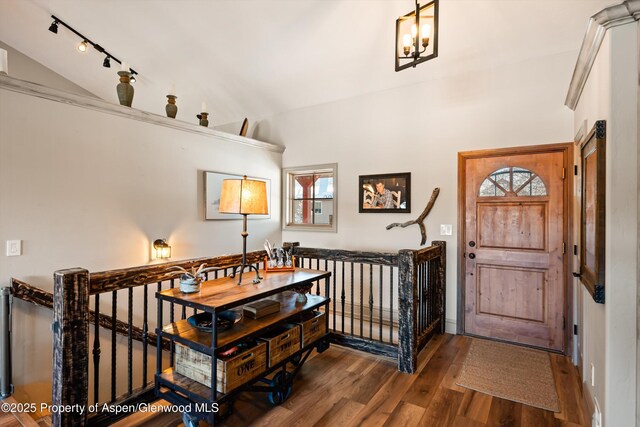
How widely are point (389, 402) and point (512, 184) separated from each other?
2513 millimetres

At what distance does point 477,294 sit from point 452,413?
5.56 feet

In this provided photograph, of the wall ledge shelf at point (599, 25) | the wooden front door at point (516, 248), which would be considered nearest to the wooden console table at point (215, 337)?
the wooden front door at point (516, 248)

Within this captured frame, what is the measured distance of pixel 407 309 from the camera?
8.96ft

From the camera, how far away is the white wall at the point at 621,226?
1562 millimetres

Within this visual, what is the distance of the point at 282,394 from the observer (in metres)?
2.29

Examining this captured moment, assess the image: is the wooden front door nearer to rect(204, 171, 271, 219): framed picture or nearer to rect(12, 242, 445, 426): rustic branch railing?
rect(12, 242, 445, 426): rustic branch railing

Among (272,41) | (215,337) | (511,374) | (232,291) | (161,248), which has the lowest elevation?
(511,374)

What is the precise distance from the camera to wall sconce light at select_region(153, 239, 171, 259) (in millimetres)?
3646

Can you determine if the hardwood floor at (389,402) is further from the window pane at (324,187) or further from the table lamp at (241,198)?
the window pane at (324,187)

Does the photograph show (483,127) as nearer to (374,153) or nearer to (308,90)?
(374,153)

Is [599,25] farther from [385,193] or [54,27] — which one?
[54,27]

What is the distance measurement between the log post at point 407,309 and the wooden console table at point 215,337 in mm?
837

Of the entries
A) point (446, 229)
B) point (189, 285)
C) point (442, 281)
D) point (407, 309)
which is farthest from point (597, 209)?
A: point (189, 285)

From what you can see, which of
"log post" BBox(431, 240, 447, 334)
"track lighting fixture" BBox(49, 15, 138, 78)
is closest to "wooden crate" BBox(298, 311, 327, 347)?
"log post" BBox(431, 240, 447, 334)
